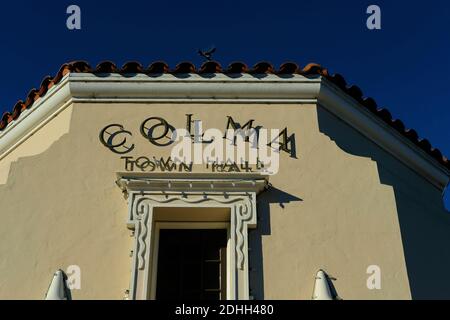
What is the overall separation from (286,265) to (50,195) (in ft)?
9.23

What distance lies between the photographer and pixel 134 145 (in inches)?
322

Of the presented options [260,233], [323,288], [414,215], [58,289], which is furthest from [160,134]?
[414,215]

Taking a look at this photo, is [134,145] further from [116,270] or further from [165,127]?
[116,270]

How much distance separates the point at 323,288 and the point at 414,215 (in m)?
2.09

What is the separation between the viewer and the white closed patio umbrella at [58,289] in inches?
268

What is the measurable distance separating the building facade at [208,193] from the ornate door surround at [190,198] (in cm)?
2

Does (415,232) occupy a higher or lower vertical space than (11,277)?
higher

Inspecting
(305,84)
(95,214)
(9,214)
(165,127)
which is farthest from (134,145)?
(305,84)

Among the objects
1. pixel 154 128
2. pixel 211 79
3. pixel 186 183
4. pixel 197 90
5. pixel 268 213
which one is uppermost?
pixel 211 79

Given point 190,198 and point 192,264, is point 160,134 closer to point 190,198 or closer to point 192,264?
point 190,198

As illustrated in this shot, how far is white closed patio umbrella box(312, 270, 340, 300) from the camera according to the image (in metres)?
6.95

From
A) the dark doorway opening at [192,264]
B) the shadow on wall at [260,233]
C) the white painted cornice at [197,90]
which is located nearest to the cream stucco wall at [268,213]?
the shadow on wall at [260,233]

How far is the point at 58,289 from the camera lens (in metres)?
6.90
